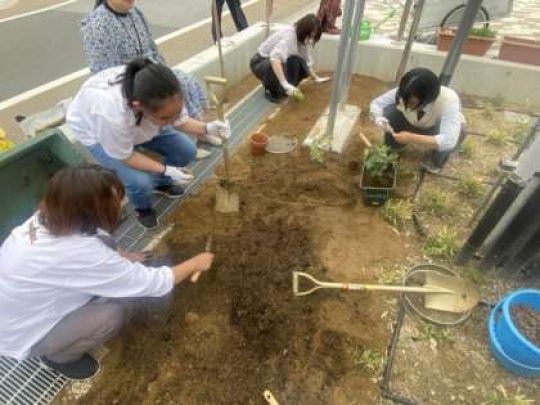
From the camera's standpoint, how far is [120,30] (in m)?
2.54

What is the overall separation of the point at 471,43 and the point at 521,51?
0.58 m

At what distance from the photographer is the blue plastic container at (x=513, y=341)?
186cm

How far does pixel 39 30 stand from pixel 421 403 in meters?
8.62

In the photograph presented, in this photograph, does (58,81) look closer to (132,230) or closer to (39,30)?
(39,30)

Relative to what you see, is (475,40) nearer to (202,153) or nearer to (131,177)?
(202,153)

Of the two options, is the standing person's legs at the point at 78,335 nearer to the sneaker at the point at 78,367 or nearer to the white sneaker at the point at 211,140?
the sneaker at the point at 78,367

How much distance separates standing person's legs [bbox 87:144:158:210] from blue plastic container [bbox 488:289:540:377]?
244cm

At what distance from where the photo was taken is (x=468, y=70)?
4.62 metres

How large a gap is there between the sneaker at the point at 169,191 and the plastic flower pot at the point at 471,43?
394 centimetres

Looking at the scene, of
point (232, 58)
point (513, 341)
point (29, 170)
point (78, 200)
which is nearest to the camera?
point (78, 200)

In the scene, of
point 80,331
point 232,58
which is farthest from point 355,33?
point 80,331

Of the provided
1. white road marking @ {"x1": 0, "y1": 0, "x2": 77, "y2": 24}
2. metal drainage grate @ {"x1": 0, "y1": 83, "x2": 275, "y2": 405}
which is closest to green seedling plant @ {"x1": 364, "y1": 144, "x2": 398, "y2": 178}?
metal drainage grate @ {"x1": 0, "y1": 83, "x2": 275, "y2": 405}

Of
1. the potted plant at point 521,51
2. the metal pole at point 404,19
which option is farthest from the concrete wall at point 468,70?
the metal pole at point 404,19

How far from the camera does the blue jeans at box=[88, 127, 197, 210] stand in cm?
252
